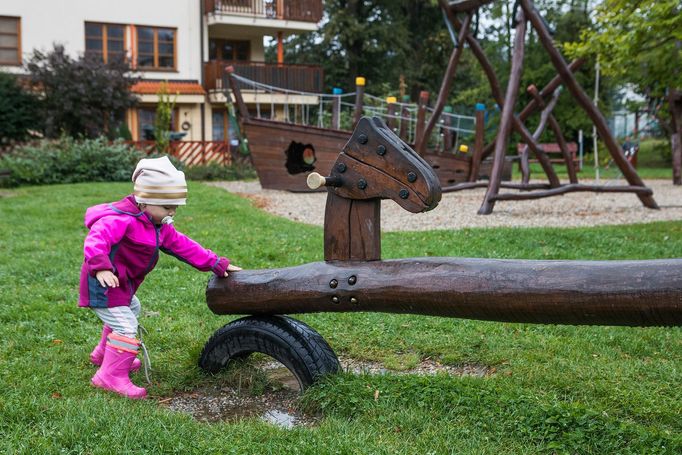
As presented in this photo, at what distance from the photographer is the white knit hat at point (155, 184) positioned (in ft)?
11.8

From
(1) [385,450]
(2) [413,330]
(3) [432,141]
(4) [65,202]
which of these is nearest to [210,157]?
(3) [432,141]

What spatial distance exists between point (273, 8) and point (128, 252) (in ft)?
83.1

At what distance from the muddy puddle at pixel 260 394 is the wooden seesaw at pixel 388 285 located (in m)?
0.14

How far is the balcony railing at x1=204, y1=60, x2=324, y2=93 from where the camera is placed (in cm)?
2620

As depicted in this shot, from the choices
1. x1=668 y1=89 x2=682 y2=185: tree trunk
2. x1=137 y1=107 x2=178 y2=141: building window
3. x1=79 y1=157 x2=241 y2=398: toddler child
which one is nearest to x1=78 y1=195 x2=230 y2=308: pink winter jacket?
Result: x1=79 y1=157 x2=241 y2=398: toddler child

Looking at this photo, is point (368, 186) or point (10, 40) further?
point (10, 40)

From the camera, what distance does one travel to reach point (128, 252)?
12.1 feet

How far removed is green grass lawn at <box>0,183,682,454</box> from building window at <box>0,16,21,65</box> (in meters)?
20.5

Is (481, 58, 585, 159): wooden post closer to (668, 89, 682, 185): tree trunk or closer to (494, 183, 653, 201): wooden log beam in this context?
(494, 183, 653, 201): wooden log beam

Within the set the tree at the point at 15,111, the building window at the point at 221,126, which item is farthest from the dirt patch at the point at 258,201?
the building window at the point at 221,126

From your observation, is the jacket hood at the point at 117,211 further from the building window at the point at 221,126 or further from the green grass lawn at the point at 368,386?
the building window at the point at 221,126

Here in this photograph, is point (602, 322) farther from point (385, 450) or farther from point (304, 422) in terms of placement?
point (304, 422)

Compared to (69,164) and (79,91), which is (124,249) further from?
(79,91)

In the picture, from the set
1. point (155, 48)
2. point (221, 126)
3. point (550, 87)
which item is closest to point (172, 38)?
point (155, 48)
